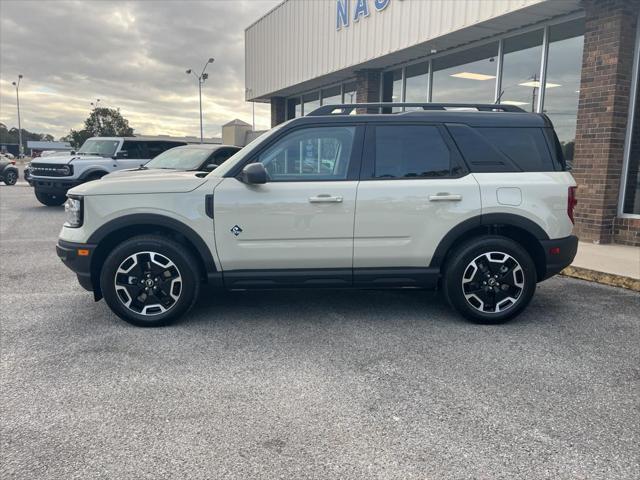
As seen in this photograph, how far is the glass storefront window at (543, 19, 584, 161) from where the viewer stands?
8.67 meters

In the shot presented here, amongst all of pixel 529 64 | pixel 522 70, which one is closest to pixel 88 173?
pixel 522 70

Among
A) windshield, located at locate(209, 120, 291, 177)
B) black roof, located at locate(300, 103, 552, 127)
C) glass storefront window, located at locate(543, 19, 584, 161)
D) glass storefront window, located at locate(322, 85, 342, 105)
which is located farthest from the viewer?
glass storefront window, located at locate(322, 85, 342, 105)

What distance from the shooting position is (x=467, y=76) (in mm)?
11281

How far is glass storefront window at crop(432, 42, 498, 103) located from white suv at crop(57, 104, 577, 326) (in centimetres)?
646

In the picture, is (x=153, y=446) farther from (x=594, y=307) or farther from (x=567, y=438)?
(x=594, y=307)

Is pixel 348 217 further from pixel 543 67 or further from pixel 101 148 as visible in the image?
pixel 101 148

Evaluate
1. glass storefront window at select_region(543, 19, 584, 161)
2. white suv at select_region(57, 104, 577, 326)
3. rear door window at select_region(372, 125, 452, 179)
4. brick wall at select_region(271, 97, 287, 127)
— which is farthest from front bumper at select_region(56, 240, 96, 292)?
brick wall at select_region(271, 97, 287, 127)

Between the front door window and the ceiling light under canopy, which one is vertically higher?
the ceiling light under canopy

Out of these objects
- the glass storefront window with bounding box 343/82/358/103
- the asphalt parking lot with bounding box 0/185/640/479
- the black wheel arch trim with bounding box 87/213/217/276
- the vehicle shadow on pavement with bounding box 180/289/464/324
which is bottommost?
the asphalt parking lot with bounding box 0/185/640/479

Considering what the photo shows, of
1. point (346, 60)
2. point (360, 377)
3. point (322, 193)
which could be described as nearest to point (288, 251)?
point (322, 193)

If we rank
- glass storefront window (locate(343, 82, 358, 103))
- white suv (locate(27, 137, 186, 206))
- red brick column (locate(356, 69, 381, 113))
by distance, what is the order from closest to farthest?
white suv (locate(27, 137, 186, 206)) → red brick column (locate(356, 69, 381, 113)) → glass storefront window (locate(343, 82, 358, 103))

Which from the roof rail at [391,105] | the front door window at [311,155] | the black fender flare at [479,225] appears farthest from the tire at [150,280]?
the black fender flare at [479,225]

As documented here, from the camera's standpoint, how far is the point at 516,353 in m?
3.93

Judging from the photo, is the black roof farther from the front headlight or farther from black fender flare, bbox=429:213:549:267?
the front headlight
